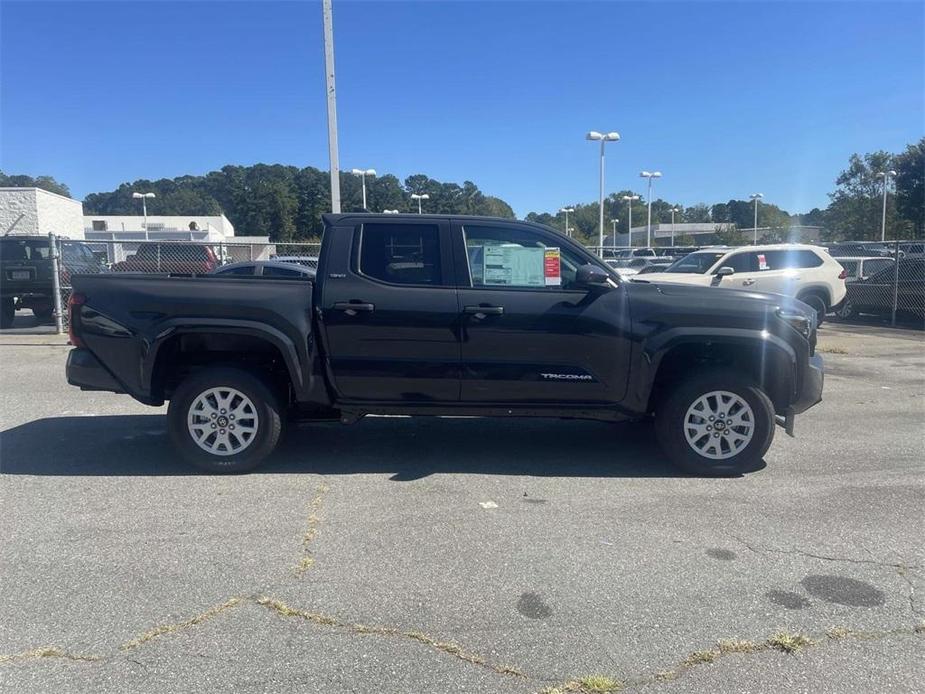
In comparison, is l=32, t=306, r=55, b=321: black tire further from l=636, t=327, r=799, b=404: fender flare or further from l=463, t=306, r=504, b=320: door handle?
l=636, t=327, r=799, b=404: fender flare

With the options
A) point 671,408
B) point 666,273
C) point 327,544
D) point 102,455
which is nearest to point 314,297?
point 327,544

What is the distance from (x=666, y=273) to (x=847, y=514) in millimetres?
10989

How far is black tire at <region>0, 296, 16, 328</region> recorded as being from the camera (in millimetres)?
15289

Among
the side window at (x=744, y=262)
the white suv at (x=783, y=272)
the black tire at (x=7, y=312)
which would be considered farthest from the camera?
the black tire at (x=7, y=312)

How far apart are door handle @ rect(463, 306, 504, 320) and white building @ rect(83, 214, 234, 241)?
4626 cm

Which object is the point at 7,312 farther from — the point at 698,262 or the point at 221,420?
the point at 698,262

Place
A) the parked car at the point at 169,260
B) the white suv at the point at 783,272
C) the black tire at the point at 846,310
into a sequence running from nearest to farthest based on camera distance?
the white suv at the point at 783,272
the parked car at the point at 169,260
the black tire at the point at 846,310

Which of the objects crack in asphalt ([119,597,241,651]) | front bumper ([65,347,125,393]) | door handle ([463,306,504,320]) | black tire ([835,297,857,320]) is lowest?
crack in asphalt ([119,597,241,651])

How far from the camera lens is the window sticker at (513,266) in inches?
217

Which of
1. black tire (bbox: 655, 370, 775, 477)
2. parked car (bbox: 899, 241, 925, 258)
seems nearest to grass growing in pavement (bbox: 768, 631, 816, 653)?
black tire (bbox: 655, 370, 775, 477)

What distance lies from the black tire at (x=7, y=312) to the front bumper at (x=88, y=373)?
11749 mm

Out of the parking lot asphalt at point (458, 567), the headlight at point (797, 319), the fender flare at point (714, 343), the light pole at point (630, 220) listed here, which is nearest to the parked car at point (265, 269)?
the parking lot asphalt at point (458, 567)

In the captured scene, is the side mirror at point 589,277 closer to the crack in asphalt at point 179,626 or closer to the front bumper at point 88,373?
the crack in asphalt at point 179,626

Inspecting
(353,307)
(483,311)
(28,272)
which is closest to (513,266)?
(483,311)
